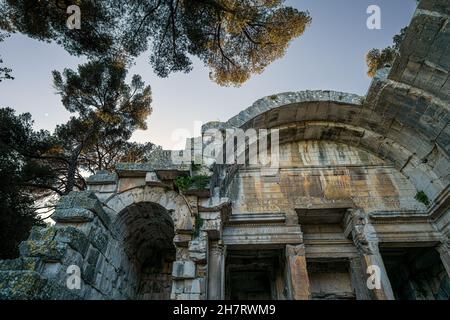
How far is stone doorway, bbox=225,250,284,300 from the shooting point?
6633 mm

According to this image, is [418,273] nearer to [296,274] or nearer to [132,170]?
[296,274]

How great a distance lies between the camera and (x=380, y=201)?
661 cm

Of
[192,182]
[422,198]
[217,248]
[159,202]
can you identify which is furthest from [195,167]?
[422,198]

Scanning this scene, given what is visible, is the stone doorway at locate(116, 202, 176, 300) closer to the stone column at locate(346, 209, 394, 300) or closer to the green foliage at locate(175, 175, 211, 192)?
the green foliage at locate(175, 175, 211, 192)

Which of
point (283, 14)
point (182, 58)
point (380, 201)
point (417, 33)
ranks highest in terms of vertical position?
point (283, 14)

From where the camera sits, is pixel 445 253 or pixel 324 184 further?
pixel 324 184

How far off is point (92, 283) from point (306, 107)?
662 centimetres

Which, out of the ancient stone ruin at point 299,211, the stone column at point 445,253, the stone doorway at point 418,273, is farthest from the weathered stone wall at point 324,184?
the stone doorway at point 418,273

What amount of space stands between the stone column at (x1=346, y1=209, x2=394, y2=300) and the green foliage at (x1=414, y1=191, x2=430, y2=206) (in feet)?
5.32

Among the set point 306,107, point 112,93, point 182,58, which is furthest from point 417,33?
point 112,93

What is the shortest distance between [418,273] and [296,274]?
4001mm

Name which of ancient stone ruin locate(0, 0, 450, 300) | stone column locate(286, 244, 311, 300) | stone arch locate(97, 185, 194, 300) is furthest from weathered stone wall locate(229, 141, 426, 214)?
stone arch locate(97, 185, 194, 300)

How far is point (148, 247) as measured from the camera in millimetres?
6746
